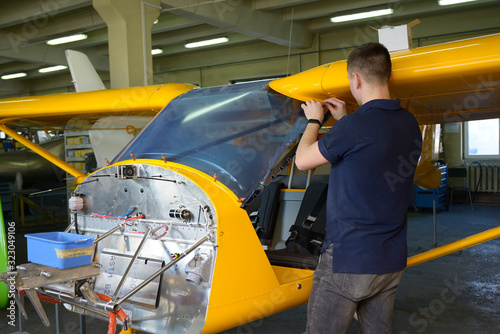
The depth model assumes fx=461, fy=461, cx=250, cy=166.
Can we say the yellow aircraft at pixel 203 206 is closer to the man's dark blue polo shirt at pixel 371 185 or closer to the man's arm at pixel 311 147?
the man's arm at pixel 311 147

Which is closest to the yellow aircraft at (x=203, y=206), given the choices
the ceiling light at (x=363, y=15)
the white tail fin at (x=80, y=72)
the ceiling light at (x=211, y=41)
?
the white tail fin at (x=80, y=72)

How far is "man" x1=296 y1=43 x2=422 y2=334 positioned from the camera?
6.12 feet

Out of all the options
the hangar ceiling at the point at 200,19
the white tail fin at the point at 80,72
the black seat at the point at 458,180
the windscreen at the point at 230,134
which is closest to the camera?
the windscreen at the point at 230,134

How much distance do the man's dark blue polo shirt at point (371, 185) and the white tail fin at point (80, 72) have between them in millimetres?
4925

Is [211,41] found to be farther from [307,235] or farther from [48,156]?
[307,235]

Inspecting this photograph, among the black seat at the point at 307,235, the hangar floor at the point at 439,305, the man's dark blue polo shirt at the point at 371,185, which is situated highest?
the man's dark blue polo shirt at the point at 371,185

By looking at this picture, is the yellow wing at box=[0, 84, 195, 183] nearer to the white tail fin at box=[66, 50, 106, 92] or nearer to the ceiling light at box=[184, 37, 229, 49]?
the white tail fin at box=[66, 50, 106, 92]

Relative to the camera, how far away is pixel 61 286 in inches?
93.7

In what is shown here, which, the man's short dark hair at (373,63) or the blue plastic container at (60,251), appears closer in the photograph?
the man's short dark hair at (373,63)

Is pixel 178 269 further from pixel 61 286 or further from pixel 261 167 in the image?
pixel 261 167

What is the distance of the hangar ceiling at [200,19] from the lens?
381 inches

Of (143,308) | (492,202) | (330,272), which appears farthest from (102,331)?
(492,202)

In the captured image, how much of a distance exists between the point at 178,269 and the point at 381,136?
1.27 m

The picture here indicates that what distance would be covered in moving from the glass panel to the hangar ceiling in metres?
3.16
